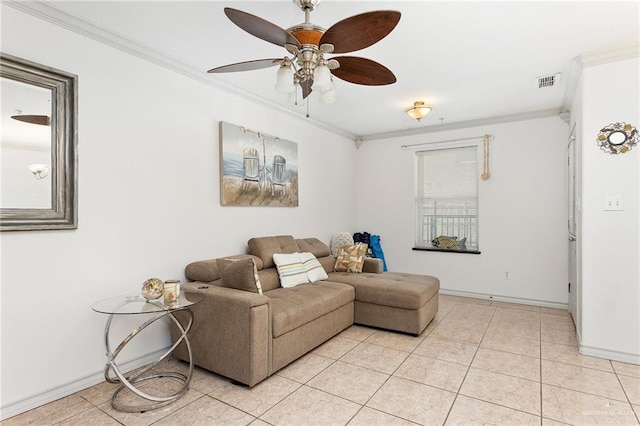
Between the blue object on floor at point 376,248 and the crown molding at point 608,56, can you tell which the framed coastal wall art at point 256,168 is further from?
the crown molding at point 608,56

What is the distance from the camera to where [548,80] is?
3.38 meters

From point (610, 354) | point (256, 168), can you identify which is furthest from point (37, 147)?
point (610, 354)

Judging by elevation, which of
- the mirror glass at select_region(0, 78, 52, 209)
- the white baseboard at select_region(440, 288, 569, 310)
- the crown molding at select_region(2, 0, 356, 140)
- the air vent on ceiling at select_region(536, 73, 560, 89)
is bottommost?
the white baseboard at select_region(440, 288, 569, 310)

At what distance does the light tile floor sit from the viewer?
202 centimetres

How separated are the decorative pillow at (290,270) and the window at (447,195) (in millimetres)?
2437

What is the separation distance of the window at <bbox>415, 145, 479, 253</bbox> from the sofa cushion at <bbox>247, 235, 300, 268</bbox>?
2445 mm

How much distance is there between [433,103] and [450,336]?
2663mm

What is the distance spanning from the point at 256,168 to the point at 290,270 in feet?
3.97

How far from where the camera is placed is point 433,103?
4141 mm

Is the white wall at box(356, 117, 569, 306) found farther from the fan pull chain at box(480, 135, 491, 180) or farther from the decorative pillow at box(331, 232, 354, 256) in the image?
the decorative pillow at box(331, 232, 354, 256)

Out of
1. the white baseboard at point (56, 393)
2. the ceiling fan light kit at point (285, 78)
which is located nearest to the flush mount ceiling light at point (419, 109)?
the ceiling fan light kit at point (285, 78)

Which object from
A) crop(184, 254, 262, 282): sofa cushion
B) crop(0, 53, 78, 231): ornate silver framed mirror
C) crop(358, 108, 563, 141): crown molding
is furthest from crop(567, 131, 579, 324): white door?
crop(0, 53, 78, 231): ornate silver framed mirror

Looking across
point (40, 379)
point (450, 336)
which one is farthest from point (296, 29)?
point (450, 336)

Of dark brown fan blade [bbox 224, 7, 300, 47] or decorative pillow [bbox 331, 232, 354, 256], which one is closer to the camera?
dark brown fan blade [bbox 224, 7, 300, 47]
